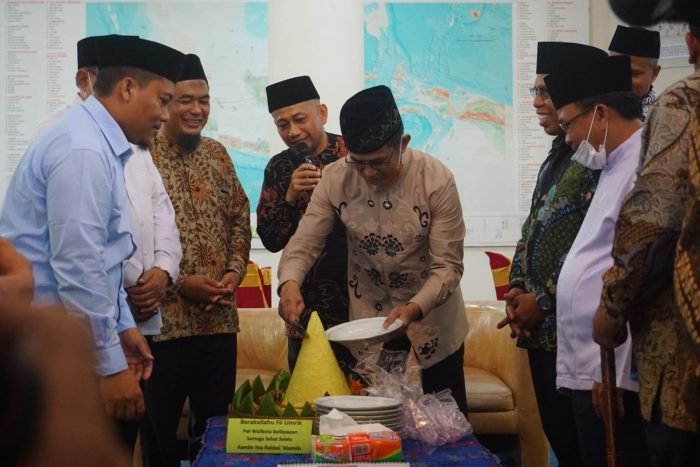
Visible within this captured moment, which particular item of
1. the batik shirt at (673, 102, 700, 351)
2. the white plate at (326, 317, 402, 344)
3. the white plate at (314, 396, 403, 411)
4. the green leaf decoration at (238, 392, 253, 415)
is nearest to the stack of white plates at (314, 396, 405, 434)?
the white plate at (314, 396, 403, 411)

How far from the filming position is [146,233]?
9.88 ft

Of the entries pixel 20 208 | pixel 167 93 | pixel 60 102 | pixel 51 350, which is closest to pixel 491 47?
pixel 60 102

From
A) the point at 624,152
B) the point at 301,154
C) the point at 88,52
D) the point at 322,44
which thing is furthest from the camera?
the point at 322,44

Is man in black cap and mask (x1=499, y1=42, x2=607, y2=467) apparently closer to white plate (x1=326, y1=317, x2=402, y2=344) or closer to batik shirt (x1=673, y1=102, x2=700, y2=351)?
white plate (x1=326, y1=317, x2=402, y2=344)

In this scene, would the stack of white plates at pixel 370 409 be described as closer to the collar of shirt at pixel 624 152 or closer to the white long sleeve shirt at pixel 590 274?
the white long sleeve shirt at pixel 590 274

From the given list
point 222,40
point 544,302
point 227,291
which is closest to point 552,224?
point 544,302

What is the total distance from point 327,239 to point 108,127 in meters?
1.04

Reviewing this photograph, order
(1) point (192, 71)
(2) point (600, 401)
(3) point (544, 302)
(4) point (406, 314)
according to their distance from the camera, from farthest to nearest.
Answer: (1) point (192, 71), (3) point (544, 302), (4) point (406, 314), (2) point (600, 401)

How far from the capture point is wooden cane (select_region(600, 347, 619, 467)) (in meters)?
2.18

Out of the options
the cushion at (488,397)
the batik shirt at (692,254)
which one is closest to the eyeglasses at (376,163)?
the batik shirt at (692,254)

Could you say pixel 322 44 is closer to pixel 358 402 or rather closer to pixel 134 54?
pixel 134 54

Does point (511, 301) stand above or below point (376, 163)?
below

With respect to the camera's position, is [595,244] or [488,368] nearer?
[595,244]

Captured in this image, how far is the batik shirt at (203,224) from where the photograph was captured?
132 inches
